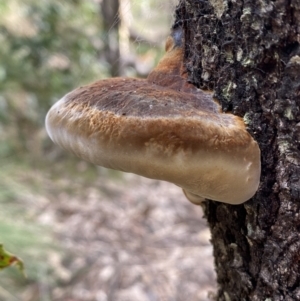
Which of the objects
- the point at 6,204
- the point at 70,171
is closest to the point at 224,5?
the point at 6,204

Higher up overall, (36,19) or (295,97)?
(295,97)

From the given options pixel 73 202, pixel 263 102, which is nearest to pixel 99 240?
pixel 73 202

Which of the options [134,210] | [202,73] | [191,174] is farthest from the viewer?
[134,210]

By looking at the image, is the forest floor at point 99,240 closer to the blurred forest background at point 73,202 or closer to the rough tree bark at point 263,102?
the blurred forest background at point 73,202

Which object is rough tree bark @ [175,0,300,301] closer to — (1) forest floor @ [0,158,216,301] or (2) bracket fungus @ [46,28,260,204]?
(2) bracket fungus @ [46,28,260,204]

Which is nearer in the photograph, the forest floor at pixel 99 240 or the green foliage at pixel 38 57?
the forest floor at pixel 99 240

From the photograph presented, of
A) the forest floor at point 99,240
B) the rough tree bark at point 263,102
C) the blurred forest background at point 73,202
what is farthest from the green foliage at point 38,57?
the rough tree bark at point 263,102

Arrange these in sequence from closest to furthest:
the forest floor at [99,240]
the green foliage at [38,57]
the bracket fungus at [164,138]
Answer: the bracket fungus at [164,138], the forest floor at [99,240], the green foliage at [38,57]

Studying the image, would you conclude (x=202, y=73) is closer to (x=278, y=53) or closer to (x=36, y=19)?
(x=278, y=53)
